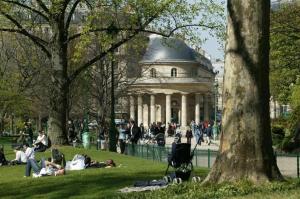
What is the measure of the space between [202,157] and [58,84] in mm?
8591

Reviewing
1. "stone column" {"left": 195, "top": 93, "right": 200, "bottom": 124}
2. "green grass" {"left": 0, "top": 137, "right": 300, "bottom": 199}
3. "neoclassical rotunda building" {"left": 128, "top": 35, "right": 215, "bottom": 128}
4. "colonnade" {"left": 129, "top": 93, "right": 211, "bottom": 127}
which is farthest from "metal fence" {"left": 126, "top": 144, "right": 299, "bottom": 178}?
"stone column" {"left": 195, "top": 93, "right": 200, "bottom": 124}

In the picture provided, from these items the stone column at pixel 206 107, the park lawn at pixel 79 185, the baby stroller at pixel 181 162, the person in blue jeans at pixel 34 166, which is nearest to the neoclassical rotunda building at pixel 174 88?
the stone column at pixel 206 107

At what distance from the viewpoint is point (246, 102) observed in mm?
10617

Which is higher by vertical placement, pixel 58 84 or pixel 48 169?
pixel 58 84

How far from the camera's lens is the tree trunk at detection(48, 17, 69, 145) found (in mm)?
27844

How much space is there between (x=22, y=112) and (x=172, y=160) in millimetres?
39314

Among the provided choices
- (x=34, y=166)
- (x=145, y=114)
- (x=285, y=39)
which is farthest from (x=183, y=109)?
(x=34, y=166)

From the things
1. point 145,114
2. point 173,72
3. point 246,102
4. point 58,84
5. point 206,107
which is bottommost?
point 246,102

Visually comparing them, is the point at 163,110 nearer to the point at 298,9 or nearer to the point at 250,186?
the point at 298,9

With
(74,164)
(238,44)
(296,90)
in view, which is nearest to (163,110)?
(296,90)

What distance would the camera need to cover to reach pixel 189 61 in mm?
106000

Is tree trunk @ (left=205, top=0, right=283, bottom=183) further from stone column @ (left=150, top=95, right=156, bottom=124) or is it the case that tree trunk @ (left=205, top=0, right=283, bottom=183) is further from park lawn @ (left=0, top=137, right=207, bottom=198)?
stone column @ (left=150, top=95, right=156, bottom=124)

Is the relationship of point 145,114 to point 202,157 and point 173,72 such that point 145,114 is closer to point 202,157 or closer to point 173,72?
point 173,72

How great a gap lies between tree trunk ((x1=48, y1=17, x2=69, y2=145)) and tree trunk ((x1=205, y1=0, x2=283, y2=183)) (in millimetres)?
17916
